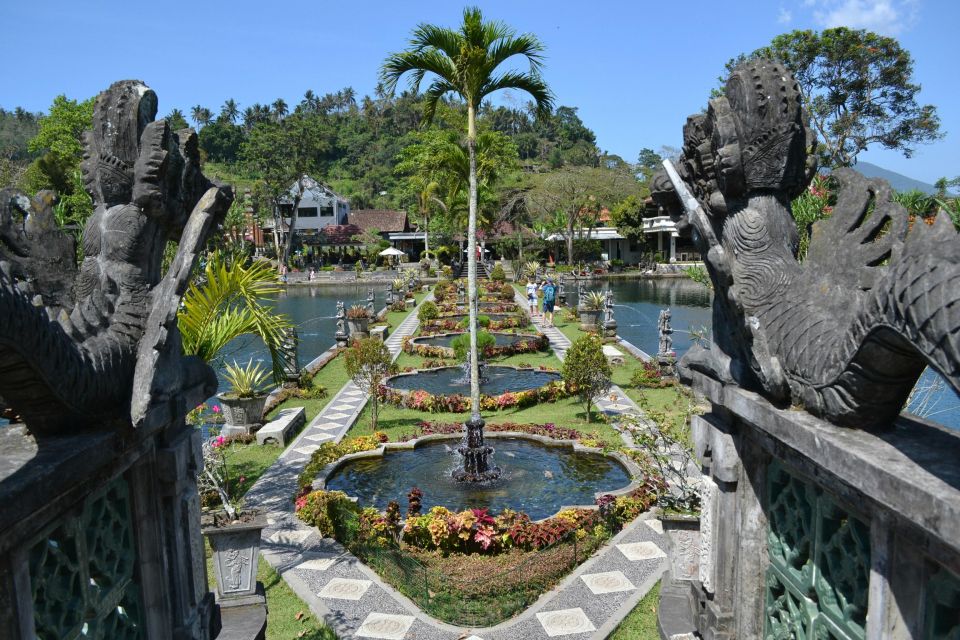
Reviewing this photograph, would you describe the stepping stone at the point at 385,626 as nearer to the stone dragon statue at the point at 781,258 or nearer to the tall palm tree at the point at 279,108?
the stone dragon statue at the point at 781,258

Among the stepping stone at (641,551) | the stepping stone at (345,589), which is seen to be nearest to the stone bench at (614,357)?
the stepping stone at (641,551)

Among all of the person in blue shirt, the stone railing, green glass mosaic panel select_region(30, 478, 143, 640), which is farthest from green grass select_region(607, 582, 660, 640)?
the person in blue shirt

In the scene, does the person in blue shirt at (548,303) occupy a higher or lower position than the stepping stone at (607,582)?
higher

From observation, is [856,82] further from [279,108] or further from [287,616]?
[279,108]

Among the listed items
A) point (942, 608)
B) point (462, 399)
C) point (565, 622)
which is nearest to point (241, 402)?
point (462, 399)

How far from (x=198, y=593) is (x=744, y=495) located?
3.53 meters

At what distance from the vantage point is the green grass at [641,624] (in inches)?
235

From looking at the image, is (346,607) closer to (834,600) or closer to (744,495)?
(744,495)

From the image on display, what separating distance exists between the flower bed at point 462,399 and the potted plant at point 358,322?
8443mm

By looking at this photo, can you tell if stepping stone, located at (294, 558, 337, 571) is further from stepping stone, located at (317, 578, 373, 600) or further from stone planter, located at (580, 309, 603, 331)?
stone planter, located at (580, 309, 603, 331)

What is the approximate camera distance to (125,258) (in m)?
A: 3.85

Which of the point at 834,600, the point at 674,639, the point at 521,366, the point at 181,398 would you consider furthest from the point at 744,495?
the point at 521,366

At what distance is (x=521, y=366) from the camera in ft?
58.0

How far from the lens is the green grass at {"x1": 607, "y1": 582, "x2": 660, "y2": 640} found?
19.6 feet
